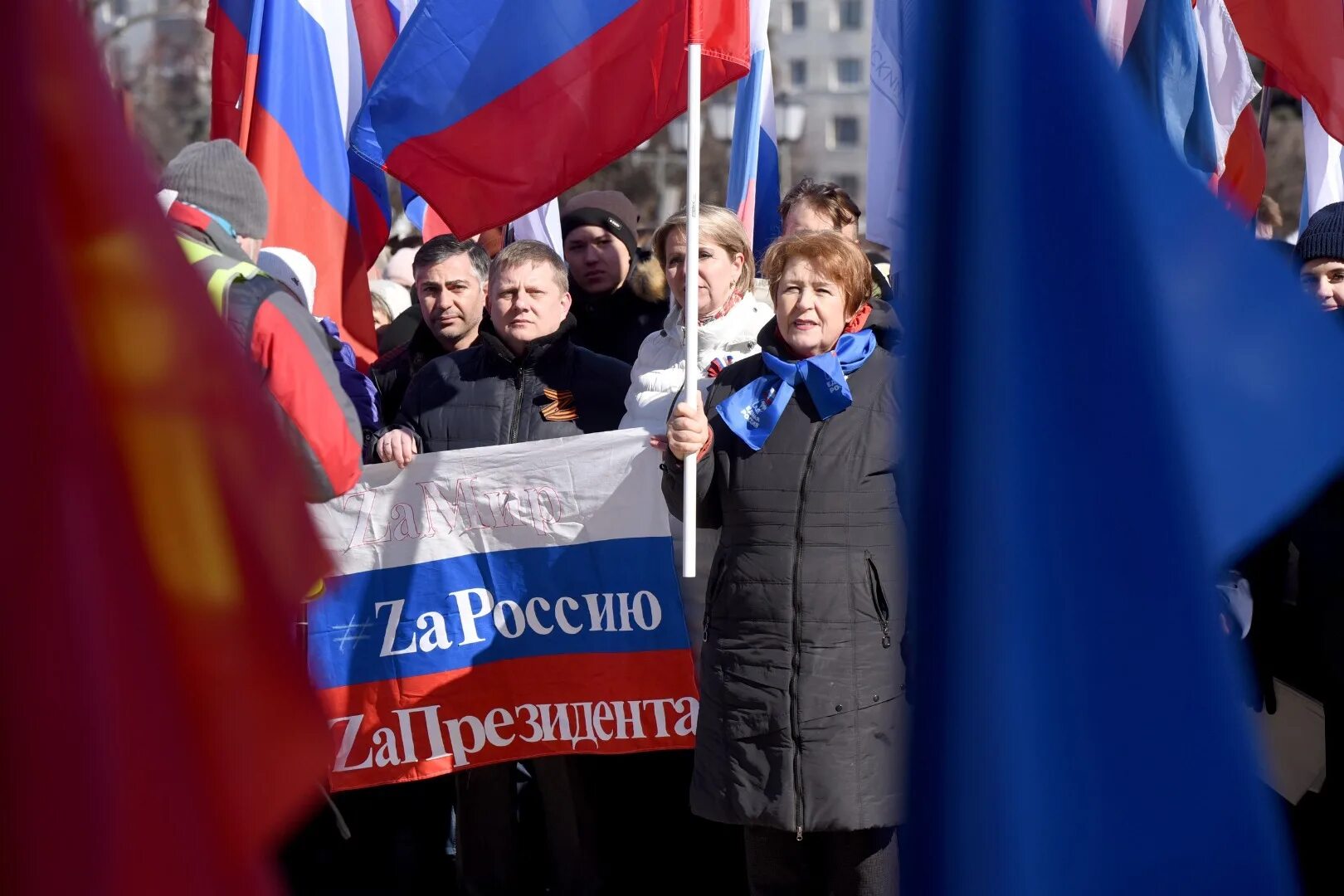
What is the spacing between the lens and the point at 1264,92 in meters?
6.73

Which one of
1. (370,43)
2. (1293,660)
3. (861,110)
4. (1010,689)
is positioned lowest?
(1293,660)

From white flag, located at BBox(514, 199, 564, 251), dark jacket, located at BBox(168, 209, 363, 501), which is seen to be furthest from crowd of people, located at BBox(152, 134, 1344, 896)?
white flag, located at BBox(514, 199, 564, 251)

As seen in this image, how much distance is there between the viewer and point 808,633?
3922mm

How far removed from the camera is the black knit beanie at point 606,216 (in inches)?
245

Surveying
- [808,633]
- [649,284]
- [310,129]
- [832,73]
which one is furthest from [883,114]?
[832,73]

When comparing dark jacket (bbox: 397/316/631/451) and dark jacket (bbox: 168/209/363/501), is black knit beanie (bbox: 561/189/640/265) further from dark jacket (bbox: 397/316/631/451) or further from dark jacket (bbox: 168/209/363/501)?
dark jacket (bbox: 168/209/363/501)

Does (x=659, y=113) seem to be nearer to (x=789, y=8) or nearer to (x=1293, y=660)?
(x=1293, y=660)

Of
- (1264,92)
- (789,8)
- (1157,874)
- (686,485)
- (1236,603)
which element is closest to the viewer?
(1157,874)

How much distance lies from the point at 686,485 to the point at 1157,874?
258 cm

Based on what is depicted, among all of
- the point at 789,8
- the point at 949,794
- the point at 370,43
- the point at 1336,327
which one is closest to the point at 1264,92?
the point at 370,43

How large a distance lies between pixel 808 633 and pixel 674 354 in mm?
1300

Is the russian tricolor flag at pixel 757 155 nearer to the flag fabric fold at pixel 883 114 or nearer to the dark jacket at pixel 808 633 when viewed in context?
the flag fabric fold at pixel 883 114

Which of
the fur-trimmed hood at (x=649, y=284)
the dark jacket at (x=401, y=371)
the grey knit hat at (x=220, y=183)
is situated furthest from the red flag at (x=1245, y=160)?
the grey knit hat at (x=220, y=183)

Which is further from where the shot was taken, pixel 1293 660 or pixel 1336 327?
pixel 1293 660
